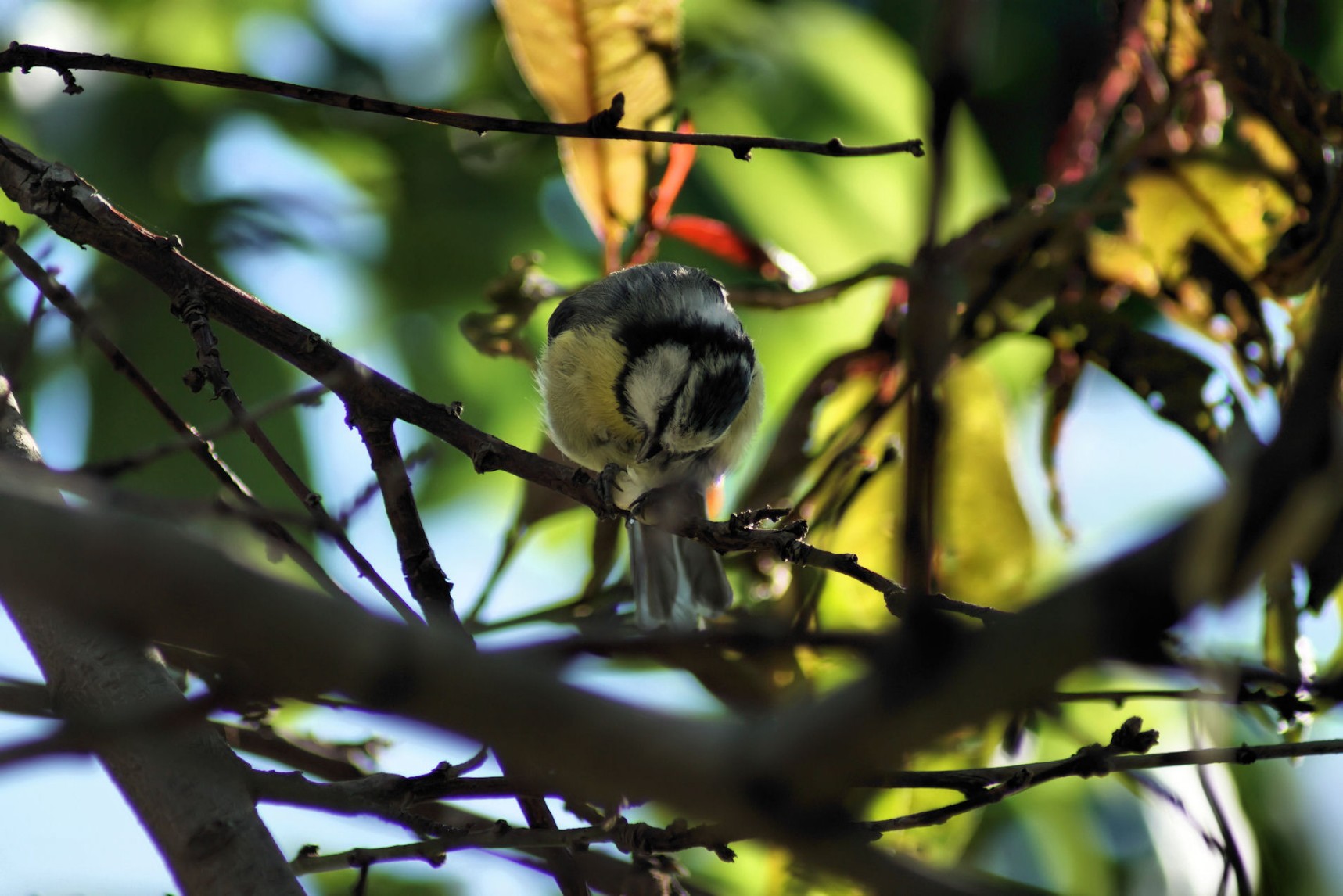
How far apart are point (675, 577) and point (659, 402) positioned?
1.00ft

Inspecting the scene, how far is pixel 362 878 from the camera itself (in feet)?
3.13

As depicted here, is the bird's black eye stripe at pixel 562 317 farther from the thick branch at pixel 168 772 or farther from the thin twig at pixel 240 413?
the thick branch at pixel 168 772

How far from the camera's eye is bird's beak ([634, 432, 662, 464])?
1.83m

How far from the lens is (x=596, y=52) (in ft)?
4.79

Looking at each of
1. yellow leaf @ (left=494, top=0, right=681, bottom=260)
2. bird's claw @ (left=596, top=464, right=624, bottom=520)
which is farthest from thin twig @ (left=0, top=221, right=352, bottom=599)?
yellow leaf @ (left=494, top=0, right=681, bottom=260)

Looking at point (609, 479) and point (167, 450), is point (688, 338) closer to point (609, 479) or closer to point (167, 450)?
point (609, 479)

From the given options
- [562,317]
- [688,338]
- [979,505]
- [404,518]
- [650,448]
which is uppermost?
[562,317]

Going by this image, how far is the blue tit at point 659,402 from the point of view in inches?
72.2

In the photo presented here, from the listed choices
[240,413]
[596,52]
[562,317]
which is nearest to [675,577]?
[562,317]

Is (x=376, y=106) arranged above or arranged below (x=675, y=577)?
below

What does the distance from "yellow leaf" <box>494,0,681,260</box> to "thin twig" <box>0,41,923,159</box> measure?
537 millimetres

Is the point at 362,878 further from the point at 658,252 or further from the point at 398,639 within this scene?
the point at 658,252

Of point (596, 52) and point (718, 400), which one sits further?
point (718, 400)

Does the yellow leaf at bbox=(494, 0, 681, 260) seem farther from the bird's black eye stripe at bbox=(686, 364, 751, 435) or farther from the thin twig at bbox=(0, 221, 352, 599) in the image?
the thin twig at bbox=(0, 221, 352, 599)
